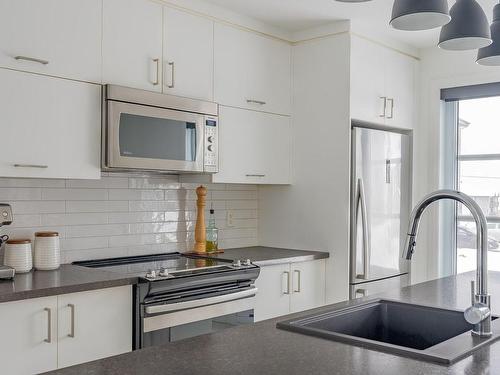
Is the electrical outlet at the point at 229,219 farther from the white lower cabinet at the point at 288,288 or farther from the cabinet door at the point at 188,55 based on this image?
the cabinet door at the point at 188,55

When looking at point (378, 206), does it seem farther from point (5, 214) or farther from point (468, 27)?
point (5, 214)

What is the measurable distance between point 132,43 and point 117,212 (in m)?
0.97

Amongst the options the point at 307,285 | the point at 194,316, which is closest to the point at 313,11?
the point at 307,285

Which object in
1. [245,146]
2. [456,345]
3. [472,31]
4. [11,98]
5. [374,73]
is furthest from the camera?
[374,73]

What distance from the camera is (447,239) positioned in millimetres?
4418

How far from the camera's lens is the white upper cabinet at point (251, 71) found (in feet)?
11.8

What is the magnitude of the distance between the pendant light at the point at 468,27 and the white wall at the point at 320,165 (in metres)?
1.91

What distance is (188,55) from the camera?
3.38 meters

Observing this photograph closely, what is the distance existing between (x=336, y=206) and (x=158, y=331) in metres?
1.60

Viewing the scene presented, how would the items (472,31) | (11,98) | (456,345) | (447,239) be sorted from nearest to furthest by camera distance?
(456,345) → (472,31) → (11,98) → (447,239)

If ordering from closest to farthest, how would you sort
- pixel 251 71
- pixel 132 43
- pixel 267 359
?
pixel 267 359, pixel 132 43, pixel 251 71

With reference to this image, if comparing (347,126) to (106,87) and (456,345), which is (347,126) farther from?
(456,345)

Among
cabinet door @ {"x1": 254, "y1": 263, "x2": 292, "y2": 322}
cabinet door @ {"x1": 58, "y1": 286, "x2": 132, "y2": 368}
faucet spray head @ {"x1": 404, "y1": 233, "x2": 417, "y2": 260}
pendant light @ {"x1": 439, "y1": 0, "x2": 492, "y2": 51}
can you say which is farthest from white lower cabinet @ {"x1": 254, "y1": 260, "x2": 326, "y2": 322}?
pendant light @ {"x1": 439, "y1": 0, "x2": 492, "y2": 51}

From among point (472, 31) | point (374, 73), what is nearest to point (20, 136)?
point (472, 31)
